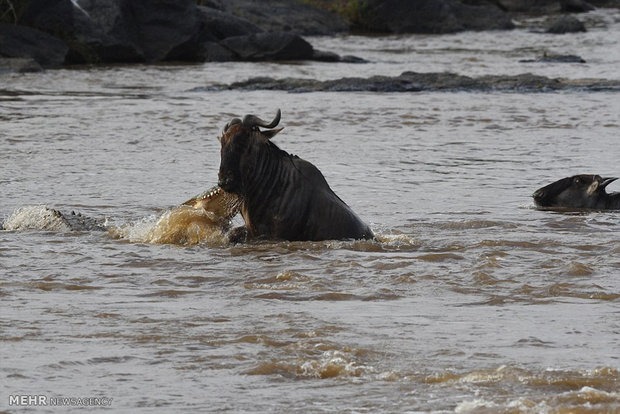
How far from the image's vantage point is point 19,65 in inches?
1084

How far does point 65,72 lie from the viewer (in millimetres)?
28469

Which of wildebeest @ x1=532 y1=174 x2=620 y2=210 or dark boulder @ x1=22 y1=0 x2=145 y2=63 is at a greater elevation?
dark boulder @ x1=22 y1=0 x2=145 y2=63

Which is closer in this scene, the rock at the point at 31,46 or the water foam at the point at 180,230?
the water foam at the point at 180,230

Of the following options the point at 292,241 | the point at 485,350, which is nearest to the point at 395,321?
the point at 485,350

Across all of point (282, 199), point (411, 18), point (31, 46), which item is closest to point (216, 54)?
point (31, 46)

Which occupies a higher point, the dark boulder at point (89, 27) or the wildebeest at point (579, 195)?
the dark boulder at point (89, 27)

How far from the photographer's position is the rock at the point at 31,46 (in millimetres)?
29486

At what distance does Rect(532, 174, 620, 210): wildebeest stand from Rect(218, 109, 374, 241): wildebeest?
10.3 feet

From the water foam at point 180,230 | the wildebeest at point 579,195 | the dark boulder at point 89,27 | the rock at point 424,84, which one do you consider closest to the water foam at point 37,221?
the water foam at point 180,230

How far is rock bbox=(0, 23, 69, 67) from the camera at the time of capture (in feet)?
96.7

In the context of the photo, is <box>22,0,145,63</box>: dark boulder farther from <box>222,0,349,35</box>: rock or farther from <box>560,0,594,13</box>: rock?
<box>560,0,594,13</box>: rock

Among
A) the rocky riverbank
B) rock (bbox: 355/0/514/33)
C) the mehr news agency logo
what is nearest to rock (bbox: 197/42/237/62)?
the rocky riverbank

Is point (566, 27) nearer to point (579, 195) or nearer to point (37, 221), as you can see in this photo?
point (579, 195)

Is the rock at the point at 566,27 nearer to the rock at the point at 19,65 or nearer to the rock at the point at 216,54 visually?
the rock at the point at 216,54
